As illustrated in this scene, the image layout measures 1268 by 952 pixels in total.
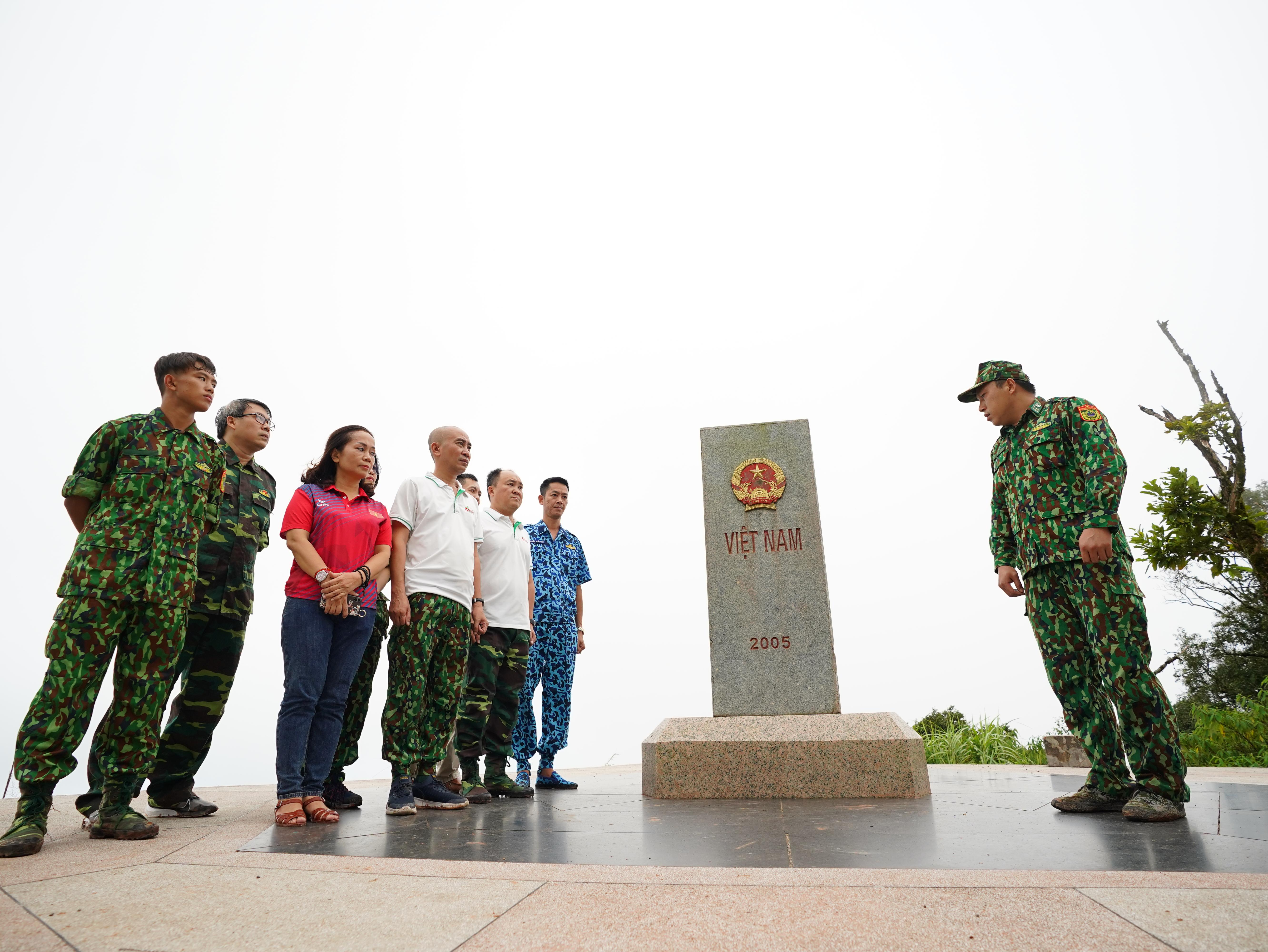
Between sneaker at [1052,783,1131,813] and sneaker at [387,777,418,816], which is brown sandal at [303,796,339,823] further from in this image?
sneaker at [1052,783,1131,813]

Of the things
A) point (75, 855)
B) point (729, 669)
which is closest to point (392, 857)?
point (75, 855)

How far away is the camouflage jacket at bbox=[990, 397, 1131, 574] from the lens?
319 centimetres

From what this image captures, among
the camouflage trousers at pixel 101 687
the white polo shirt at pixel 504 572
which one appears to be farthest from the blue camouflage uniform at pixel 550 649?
the camouflage trousers at pixel 101 687

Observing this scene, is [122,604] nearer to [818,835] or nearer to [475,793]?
[475,793]

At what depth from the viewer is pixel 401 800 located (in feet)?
11.4

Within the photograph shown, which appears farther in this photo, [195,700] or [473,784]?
[473,784]

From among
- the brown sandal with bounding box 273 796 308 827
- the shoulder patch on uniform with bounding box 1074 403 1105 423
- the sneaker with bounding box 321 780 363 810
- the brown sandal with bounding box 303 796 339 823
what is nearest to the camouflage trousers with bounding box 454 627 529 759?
the sneaker with bounding box 321 780 363 810

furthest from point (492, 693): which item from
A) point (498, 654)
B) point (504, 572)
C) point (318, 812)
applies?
point (318, 812)

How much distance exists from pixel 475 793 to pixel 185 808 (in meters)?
1.40

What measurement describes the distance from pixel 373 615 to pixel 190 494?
0.93 meters

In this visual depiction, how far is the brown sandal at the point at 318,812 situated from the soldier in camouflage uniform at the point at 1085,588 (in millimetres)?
3165

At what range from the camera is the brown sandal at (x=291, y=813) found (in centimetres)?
312

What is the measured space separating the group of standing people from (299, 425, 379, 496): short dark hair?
0.01 m

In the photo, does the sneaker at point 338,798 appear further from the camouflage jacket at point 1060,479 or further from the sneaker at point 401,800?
the camouflage jacket at point 1060,479
